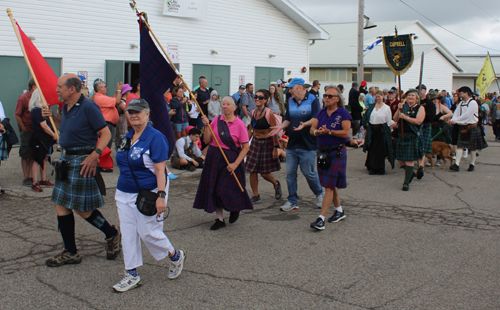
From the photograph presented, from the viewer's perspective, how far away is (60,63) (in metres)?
13.6

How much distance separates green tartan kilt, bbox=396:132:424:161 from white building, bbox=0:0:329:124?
29.8 feet

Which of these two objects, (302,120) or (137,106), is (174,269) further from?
(302,120)

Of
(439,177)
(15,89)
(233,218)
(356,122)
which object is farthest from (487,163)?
(15,89)

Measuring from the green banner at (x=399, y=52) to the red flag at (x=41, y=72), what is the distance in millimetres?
6181

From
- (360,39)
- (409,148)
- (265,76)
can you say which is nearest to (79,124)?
(409,148)

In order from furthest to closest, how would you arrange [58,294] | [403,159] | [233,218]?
[403,159] → [233,218] → [58,294]

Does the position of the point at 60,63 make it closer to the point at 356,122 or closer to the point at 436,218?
the point at 356,122

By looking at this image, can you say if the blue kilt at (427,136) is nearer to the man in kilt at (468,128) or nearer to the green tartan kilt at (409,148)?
the man in kilt at (468,128)

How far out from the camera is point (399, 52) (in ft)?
30.2

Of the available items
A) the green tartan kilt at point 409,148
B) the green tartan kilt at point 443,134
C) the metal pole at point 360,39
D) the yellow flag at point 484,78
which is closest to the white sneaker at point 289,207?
the green tartan kilt at point 409,148

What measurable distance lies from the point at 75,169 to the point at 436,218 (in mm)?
4930

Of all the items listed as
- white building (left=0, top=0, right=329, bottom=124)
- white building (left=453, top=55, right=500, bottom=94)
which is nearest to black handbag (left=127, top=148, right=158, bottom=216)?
white building (left=0, top=0, right=329, bottom=124)

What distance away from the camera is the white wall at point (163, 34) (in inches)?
517

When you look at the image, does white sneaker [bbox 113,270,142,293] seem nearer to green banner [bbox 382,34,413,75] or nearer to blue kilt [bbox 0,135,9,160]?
blue kilt [bbox 0,135,9,160]
